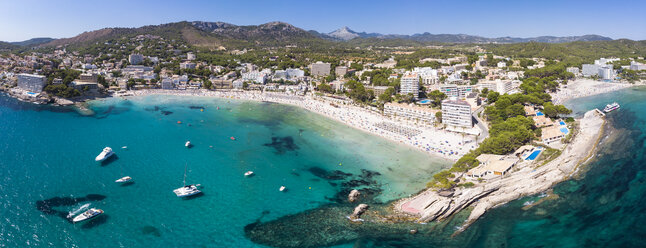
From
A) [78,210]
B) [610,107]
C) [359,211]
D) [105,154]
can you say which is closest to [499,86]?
[610,107]

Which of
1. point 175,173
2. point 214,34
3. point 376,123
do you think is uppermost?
point 214,34

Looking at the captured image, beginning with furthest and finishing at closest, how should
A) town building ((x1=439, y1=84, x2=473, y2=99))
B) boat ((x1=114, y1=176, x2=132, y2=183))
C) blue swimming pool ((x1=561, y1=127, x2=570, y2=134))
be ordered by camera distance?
1. town building ((x1=439, y1=84, x2=473, y2=99))
2. blue swimming pool ((x1=561, y1=127, x2=570, y2=134))
3. boat ((x1=114, y1=176, x2=132, y2=183))

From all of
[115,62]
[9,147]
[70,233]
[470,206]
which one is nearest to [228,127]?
[9,147]

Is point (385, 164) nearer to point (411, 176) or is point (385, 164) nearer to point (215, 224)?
point (411, 176)

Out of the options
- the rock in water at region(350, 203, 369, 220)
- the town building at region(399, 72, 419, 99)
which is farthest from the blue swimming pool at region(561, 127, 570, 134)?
the rock in water at region(350, 203, 369, 220)

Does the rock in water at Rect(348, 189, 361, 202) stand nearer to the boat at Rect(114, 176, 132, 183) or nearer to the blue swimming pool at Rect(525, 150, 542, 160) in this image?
the blue swimming pool at Rect(525, 150, 542, 160)

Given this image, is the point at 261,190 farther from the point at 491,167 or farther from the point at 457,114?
the point at 457,114
